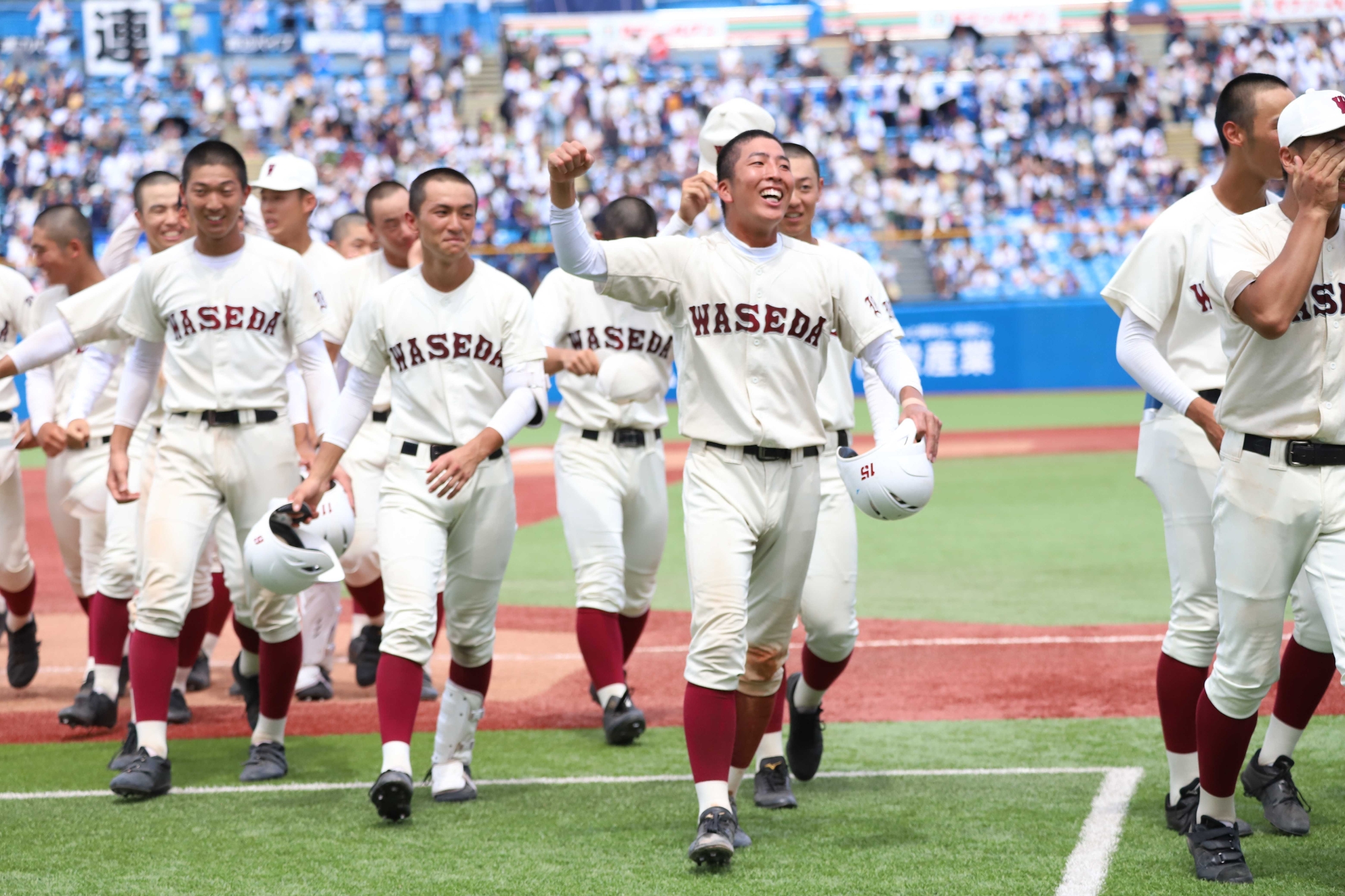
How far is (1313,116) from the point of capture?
3975mm

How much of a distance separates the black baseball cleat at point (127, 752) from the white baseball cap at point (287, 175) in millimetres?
2902

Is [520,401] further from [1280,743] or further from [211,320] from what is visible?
[1280,743]

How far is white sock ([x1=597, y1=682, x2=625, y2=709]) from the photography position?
255 inches

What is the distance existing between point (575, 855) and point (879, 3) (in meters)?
38.3

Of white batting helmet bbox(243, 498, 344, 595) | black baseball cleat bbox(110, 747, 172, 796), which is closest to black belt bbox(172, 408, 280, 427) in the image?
white batting helmet bbox(243, 498, 344, 595)

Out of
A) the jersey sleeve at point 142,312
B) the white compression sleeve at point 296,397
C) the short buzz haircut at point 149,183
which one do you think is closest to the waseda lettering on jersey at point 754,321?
the white compression sleeve at point 296,397

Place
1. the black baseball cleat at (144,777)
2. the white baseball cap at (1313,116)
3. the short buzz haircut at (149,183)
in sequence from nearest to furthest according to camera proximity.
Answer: the white baseball cap at (1313,116), the black baseball cleat at (144,777), the short buzz haircut at (149,183)

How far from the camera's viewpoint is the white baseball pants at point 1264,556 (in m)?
4.11

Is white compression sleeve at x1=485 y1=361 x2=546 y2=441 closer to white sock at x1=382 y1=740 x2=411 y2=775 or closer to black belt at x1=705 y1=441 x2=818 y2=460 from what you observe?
black belt at x1=705 y1=441 x2=818 y2=460

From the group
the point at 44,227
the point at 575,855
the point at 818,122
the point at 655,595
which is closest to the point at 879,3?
the point at 818,122

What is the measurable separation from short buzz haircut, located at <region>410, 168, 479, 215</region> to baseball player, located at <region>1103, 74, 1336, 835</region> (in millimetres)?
2413

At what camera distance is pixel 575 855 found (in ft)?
15.7

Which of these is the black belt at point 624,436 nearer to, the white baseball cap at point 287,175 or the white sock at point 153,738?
the white baseball cap at point 287,175

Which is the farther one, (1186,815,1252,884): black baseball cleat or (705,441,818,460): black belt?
(705,441,818,460): black belt
